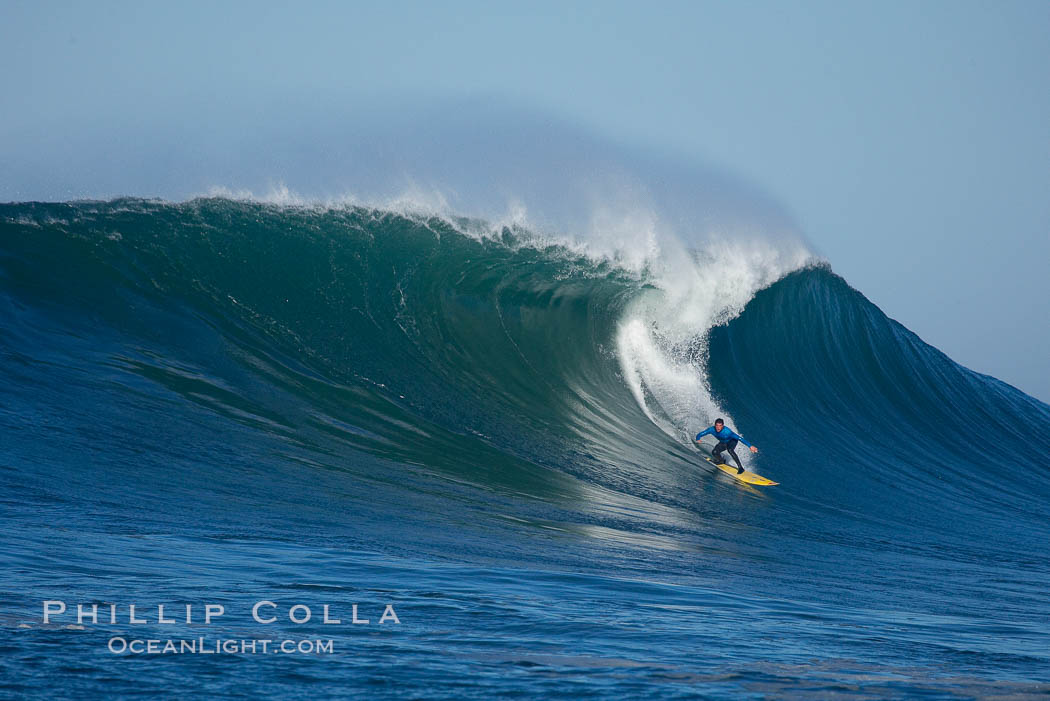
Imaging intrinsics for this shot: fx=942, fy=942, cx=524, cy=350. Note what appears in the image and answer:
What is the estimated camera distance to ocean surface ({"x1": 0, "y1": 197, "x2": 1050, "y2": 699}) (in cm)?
308

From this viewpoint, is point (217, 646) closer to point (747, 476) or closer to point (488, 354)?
point (747, 476)

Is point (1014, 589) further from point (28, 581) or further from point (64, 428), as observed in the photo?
point (64, 428)

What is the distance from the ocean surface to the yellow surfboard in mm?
207

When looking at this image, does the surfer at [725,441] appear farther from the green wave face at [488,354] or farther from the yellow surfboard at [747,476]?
the green wave face at [488,354]

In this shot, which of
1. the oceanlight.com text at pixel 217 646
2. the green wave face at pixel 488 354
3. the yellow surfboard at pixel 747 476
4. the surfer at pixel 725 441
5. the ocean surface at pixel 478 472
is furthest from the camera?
the surfer at pixel 725 441

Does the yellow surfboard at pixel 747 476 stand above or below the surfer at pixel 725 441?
below

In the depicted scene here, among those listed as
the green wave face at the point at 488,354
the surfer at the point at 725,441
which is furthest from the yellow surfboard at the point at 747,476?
the green wave face at the point at 488,354

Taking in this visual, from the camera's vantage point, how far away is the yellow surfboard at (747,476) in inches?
376

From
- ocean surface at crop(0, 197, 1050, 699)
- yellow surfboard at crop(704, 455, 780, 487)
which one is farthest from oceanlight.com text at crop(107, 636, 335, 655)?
yellow surfboard at crop(704, 455, 780, 487)

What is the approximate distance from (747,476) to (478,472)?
11.2 feet

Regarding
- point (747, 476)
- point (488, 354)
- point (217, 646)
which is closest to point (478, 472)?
point (747, 476)

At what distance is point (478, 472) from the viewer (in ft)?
24.8

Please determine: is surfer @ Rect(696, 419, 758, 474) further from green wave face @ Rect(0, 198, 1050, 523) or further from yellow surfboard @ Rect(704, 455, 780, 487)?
green wave face @ Rect(0, 198, 1050, 523)

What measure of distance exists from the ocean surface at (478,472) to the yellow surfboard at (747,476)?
0.68ft
